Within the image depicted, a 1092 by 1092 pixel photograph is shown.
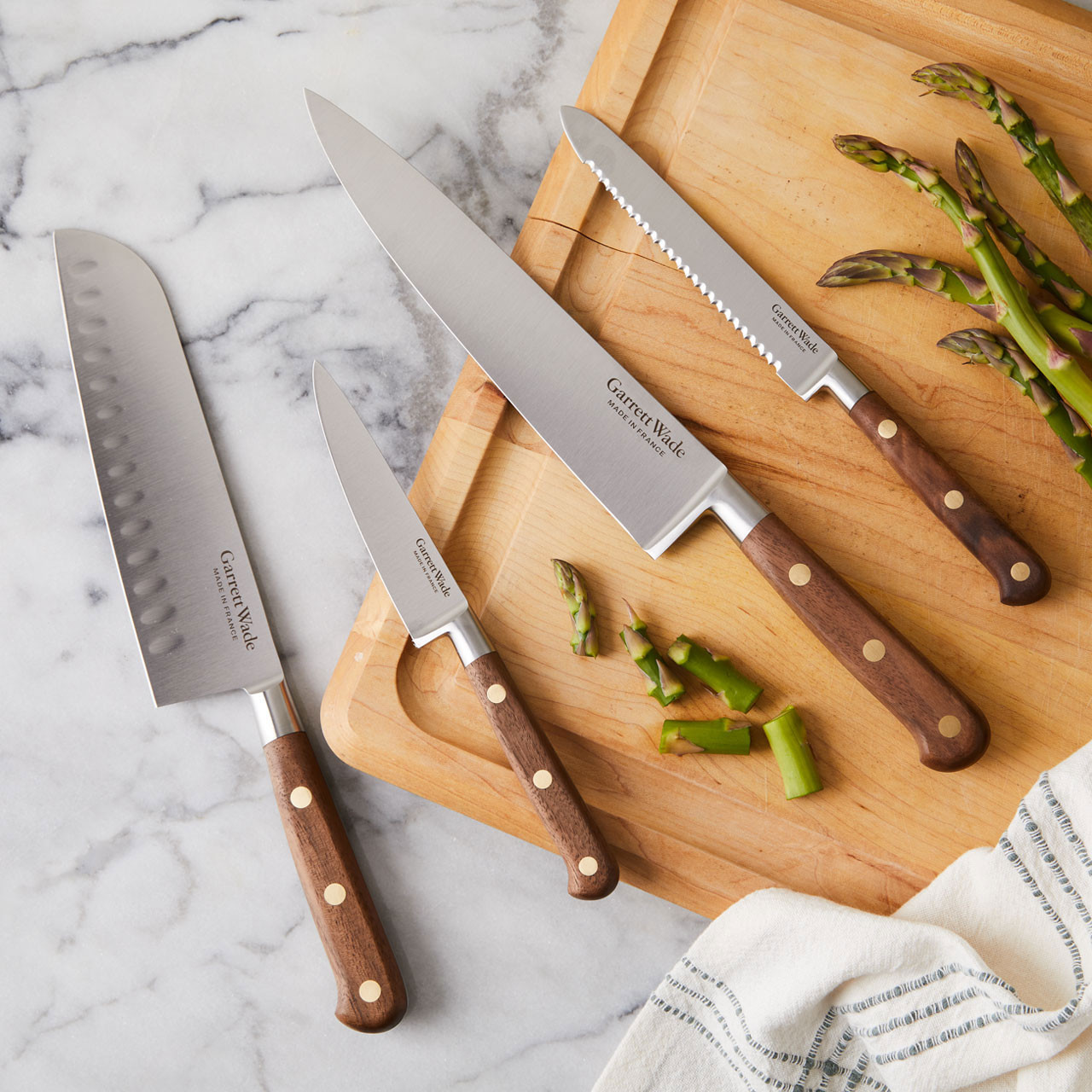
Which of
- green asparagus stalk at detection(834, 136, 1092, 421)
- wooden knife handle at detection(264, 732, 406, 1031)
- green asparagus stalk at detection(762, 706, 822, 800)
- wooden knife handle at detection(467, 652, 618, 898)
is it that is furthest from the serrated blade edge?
wooden knife handle at detection(264, 732, 406, 1031)

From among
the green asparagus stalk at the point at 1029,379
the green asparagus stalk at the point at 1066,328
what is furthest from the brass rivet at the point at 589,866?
the green asparagus stalk at the point at 1066,328

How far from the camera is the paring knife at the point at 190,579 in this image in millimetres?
1184

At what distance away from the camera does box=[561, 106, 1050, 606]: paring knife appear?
44.3 inches

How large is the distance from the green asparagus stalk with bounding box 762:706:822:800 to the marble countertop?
1.13ft

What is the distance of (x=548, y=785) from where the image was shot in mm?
1127

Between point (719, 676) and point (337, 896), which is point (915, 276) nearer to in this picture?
point (719, 676)

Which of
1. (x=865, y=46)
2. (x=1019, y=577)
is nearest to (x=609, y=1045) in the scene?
(x=1019, y=577)

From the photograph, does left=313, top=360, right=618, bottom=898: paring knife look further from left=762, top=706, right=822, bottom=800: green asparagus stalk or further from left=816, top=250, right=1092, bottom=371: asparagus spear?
left=816, top=250, right=1092, bottom=371: asparagus spear

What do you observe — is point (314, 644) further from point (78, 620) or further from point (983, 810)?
point (983, 810)

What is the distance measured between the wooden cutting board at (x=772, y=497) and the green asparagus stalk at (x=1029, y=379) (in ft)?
0.20

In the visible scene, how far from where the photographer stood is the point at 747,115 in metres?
1.20

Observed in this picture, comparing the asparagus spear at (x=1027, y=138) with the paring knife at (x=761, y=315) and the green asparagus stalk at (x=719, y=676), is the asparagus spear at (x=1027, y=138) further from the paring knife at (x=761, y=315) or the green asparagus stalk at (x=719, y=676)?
the green asparagus stalk at (x=719, y=676)

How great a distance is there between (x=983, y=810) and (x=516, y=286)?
41.4 inches

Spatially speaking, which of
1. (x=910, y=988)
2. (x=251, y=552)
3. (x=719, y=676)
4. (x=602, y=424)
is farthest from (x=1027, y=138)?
(x=251, y=552)
